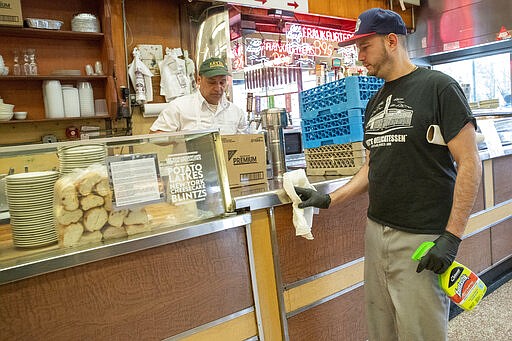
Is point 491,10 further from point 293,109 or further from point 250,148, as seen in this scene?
point 250,148

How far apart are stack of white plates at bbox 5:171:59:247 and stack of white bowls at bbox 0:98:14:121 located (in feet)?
8.05

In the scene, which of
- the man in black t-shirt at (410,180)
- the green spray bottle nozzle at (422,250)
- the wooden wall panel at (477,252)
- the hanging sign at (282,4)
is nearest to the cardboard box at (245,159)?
the man in black t-shirt at (410,180)

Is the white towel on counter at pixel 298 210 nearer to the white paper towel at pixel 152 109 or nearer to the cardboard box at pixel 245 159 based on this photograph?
the cardboard box at pixel 245 159

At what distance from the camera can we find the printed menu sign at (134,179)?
153cm

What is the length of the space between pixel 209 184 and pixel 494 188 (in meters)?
2.64

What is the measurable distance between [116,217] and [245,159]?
32.2 inches

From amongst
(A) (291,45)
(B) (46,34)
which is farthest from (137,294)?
(A) (291,45)

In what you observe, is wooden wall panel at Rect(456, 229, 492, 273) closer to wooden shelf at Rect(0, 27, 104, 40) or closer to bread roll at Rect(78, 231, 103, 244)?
bread roll at Rect(78, 231, 103, 244)

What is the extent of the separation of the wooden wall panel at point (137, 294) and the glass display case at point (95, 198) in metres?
0.06

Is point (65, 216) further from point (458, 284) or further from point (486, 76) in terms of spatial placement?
point (486, 76)

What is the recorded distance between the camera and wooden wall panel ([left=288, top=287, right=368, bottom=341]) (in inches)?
81.1

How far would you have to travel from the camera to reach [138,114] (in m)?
4.26

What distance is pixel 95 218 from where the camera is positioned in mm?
1496

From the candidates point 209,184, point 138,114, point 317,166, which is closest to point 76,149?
point 209,184
